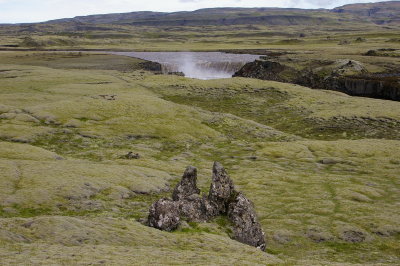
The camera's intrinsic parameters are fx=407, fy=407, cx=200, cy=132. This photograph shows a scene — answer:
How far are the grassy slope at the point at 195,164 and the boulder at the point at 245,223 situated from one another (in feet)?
6.06

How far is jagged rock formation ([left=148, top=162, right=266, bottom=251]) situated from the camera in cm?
4141

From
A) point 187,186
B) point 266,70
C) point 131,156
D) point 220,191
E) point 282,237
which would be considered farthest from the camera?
point 266,70

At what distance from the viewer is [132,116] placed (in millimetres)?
98500

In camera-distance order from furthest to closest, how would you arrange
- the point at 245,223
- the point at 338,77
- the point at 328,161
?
1. the point at 338,77
2. the point at 328,161
3. the point at 245,223

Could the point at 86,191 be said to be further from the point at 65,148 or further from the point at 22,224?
the point at 65,148

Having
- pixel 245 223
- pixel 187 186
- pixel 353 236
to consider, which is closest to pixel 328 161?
pixel 353 236

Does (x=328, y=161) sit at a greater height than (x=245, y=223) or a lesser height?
lesser

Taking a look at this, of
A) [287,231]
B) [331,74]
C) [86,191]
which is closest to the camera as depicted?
[287,231]

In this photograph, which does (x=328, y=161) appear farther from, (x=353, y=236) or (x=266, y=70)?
(x=266, y=70)

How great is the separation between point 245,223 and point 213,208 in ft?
14.6

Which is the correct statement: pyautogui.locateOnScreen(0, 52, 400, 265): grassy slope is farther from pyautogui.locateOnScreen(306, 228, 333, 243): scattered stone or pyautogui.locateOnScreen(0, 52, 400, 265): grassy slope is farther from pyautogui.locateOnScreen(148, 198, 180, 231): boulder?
pyautogui.locateOnScreen(148, 198, 180, 231): boulder

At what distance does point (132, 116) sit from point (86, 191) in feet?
160

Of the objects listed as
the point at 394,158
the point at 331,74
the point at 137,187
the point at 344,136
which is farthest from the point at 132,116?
the point at 331,74

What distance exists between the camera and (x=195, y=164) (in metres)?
72.4
